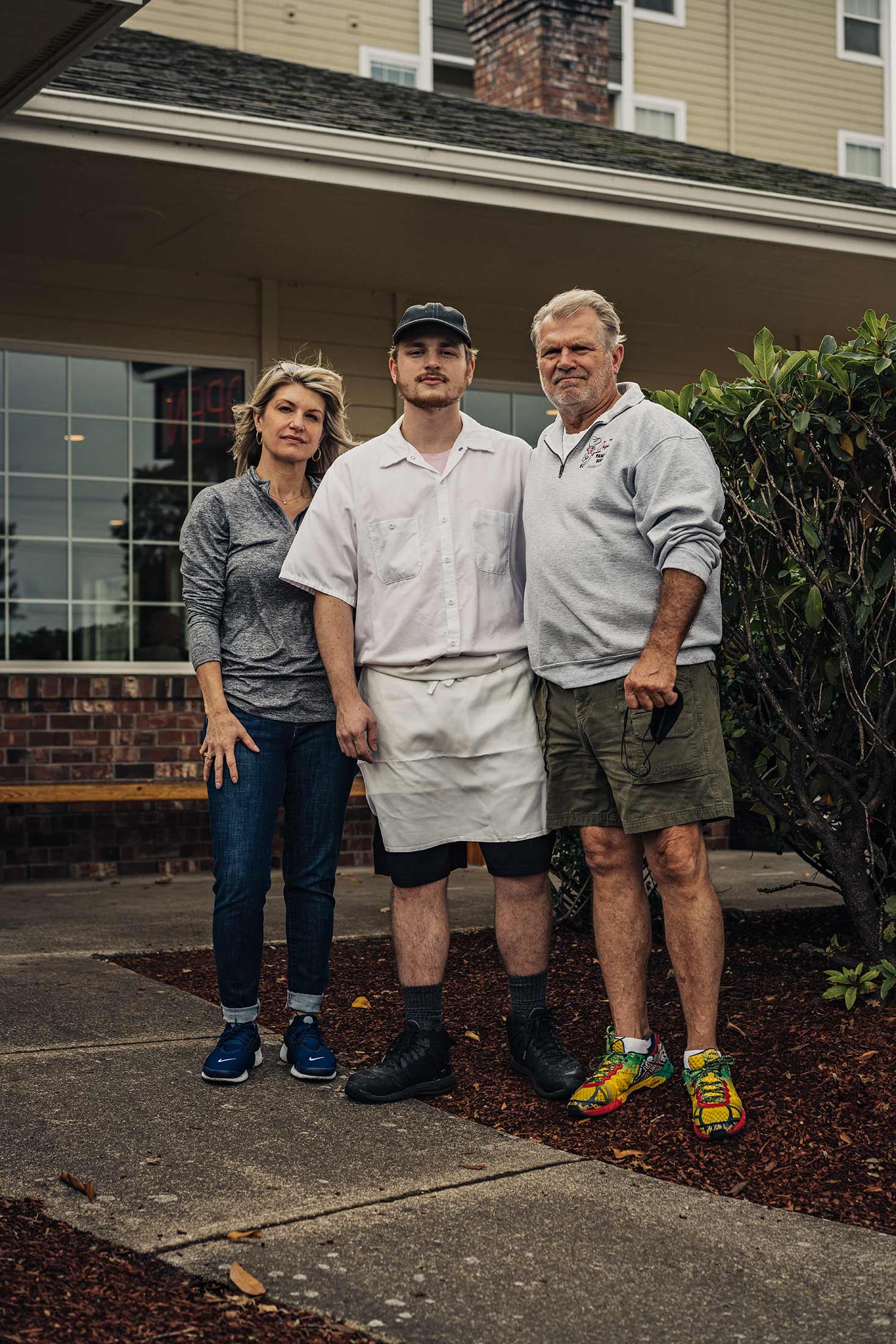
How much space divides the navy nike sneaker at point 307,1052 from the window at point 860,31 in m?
17.0

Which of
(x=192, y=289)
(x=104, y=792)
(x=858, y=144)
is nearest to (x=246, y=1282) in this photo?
(x=104, y=792)

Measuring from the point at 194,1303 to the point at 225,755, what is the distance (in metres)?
1.62

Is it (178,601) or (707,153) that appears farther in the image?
(707,153)

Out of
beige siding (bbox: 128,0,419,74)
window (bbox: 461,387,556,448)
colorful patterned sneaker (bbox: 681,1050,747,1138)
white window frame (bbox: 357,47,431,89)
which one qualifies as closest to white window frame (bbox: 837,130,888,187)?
white window frame (bbox: 357,47,431,89)

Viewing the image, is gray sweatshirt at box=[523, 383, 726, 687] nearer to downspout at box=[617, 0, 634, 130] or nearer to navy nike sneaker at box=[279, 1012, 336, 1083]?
navy nike sneaker at box=[279, 1012, 336, 1083]

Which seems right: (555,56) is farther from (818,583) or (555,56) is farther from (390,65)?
(818,583)

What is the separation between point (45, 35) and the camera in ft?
19.7

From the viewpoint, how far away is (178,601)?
354 inches

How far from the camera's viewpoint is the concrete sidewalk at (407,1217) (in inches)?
101

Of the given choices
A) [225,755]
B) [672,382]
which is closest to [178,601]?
[672,382]

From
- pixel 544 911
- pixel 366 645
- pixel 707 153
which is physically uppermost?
pixel 707 153

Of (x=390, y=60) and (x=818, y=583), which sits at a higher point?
(x=390, y=60)

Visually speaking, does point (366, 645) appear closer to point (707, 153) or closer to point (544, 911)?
point (544, 911)

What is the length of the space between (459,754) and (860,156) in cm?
1643
